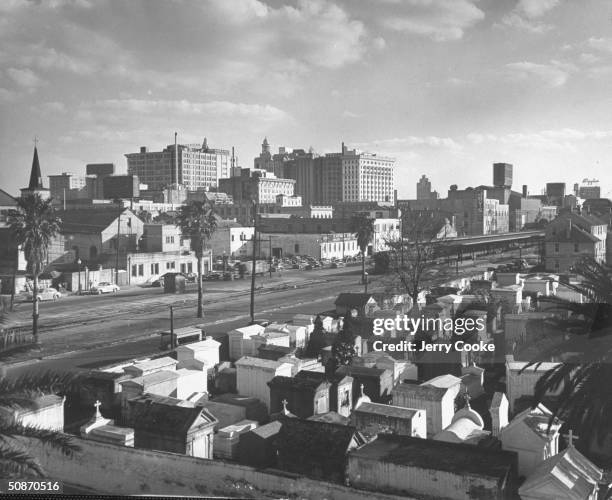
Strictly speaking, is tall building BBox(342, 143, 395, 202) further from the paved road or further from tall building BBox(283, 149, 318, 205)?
tall building BBox(283, 149, 318, 205)

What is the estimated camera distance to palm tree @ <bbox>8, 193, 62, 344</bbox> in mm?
15914

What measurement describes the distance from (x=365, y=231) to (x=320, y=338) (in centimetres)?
1777

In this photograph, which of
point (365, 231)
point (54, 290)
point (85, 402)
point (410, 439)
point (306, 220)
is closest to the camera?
point (410, 439)

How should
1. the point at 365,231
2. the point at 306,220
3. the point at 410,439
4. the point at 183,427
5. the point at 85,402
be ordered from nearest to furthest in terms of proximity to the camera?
the point at 410,439 < the point at 183,427 < the point at 85,402 < the point at 365,231 < the point at 306,220

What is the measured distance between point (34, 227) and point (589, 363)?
47.7ft

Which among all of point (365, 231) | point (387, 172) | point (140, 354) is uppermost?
point (387, 172)

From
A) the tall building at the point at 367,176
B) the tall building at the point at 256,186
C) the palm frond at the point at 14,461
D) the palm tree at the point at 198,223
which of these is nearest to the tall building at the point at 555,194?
the tall building at the point at 256,186

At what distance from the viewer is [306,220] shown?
183 feet

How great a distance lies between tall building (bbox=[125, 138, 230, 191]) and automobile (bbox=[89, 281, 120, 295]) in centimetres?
4136

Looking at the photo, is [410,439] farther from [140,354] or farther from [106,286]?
[106,286]

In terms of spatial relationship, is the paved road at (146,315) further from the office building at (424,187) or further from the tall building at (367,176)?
the office building at (424,187)

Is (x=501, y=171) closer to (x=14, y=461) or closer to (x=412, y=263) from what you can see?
(x=412, y=263)

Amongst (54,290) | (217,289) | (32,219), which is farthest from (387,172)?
(32,219)

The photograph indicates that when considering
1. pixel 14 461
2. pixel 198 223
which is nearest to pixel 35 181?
pixel 198 223
